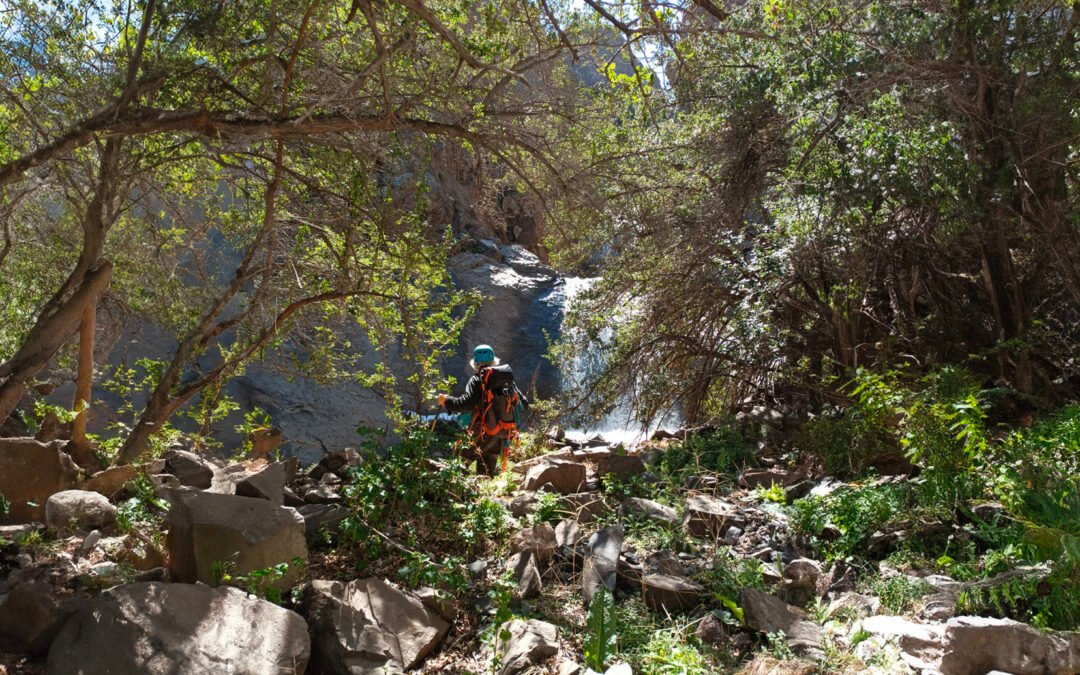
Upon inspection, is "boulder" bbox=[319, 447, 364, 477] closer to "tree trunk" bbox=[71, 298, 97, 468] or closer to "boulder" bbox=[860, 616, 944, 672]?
"tree trunk" bbox=[71, 298, 97, 468]

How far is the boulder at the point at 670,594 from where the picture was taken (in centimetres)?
462

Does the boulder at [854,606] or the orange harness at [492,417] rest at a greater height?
the orange harness at [492,417]

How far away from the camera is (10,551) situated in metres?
4.88

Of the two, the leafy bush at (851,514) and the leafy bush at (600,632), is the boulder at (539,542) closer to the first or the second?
the leafy bush at (600,632)

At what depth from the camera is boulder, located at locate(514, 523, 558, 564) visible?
512cm

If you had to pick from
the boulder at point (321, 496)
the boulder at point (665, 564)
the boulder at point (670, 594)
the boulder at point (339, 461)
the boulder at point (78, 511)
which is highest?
the boulder at point (78, 511)

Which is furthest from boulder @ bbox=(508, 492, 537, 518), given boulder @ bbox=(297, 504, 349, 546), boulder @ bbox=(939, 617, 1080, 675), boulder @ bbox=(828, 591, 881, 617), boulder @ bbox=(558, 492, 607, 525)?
boulder @ bbox=(939, 617, 1080, 675)

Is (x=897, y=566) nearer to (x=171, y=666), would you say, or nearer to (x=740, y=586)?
(x=740, y=586)

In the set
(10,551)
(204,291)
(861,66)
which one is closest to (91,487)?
(10,551)

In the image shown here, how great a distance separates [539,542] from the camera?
5164 mm

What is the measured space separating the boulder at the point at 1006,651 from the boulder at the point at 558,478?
332 cm

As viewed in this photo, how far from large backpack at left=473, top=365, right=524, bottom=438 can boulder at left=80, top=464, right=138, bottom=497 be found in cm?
282

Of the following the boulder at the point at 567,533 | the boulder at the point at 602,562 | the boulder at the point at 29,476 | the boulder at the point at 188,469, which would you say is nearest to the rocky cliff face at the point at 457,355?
the boulder at the point at 188,469

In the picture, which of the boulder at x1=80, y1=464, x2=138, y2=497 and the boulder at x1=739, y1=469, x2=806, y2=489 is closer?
the boulder at x1=80, y1=464, x2=138, y2=497
